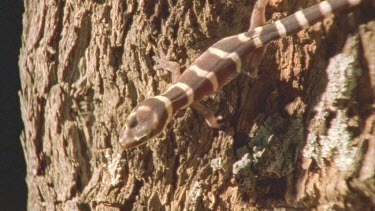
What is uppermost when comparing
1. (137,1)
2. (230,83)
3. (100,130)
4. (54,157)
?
(137,1)

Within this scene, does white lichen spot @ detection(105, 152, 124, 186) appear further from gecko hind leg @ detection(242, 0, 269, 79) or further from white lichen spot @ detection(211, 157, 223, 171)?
gecko hind leg @ detection(242, 0, 269, 79)

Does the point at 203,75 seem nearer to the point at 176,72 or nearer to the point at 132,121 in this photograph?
the point at 176,72

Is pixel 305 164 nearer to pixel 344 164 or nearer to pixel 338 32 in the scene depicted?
pixel 344 164

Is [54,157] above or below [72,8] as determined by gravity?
below

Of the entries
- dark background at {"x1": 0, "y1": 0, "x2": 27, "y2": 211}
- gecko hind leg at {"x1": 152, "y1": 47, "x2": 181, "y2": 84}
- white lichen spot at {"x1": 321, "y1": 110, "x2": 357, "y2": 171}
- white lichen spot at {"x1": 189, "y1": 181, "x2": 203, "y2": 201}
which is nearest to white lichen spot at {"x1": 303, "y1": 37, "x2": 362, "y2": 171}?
white lichen spot at {"x1": 321, "y1": 110, "x2": 357, "y2": 171}

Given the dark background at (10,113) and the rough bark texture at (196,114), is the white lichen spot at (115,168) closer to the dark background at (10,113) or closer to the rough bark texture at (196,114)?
the rough bark texture at (196,114)

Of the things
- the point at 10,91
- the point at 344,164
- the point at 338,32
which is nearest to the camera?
the point at 344,164

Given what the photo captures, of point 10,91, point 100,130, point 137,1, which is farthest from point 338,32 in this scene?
point 10,91
